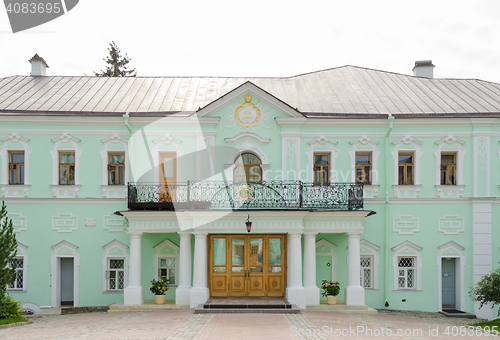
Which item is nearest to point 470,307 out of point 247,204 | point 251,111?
point 247,204

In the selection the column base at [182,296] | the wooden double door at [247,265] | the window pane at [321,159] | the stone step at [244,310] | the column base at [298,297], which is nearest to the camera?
the stone step at [244,310]

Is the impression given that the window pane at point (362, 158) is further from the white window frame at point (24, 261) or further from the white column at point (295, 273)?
the white window frame at point (24, 261)

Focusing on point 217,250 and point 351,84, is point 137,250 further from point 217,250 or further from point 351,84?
point 351,84

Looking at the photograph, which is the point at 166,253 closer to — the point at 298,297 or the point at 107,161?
the point at 107,161

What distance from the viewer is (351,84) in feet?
68.0

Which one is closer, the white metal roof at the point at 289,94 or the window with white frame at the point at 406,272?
the window with white frame at the point at 406,272

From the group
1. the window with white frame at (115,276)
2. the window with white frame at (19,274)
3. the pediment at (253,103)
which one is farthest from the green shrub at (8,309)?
the pediment at (253,103)

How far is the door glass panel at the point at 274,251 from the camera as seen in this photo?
1694 cm

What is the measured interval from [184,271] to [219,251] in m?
1.43

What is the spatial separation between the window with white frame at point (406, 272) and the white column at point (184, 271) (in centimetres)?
773

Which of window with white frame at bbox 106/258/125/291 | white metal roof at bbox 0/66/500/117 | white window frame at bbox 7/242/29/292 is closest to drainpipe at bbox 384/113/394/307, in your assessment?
white metal roof at bbox 0/66/500/117

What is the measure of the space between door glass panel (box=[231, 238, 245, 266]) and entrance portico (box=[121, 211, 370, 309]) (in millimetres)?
412

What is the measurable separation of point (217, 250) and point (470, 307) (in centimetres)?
937

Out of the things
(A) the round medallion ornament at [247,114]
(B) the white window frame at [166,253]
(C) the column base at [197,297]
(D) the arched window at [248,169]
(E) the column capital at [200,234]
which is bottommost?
(C) the column base at [197,297]
